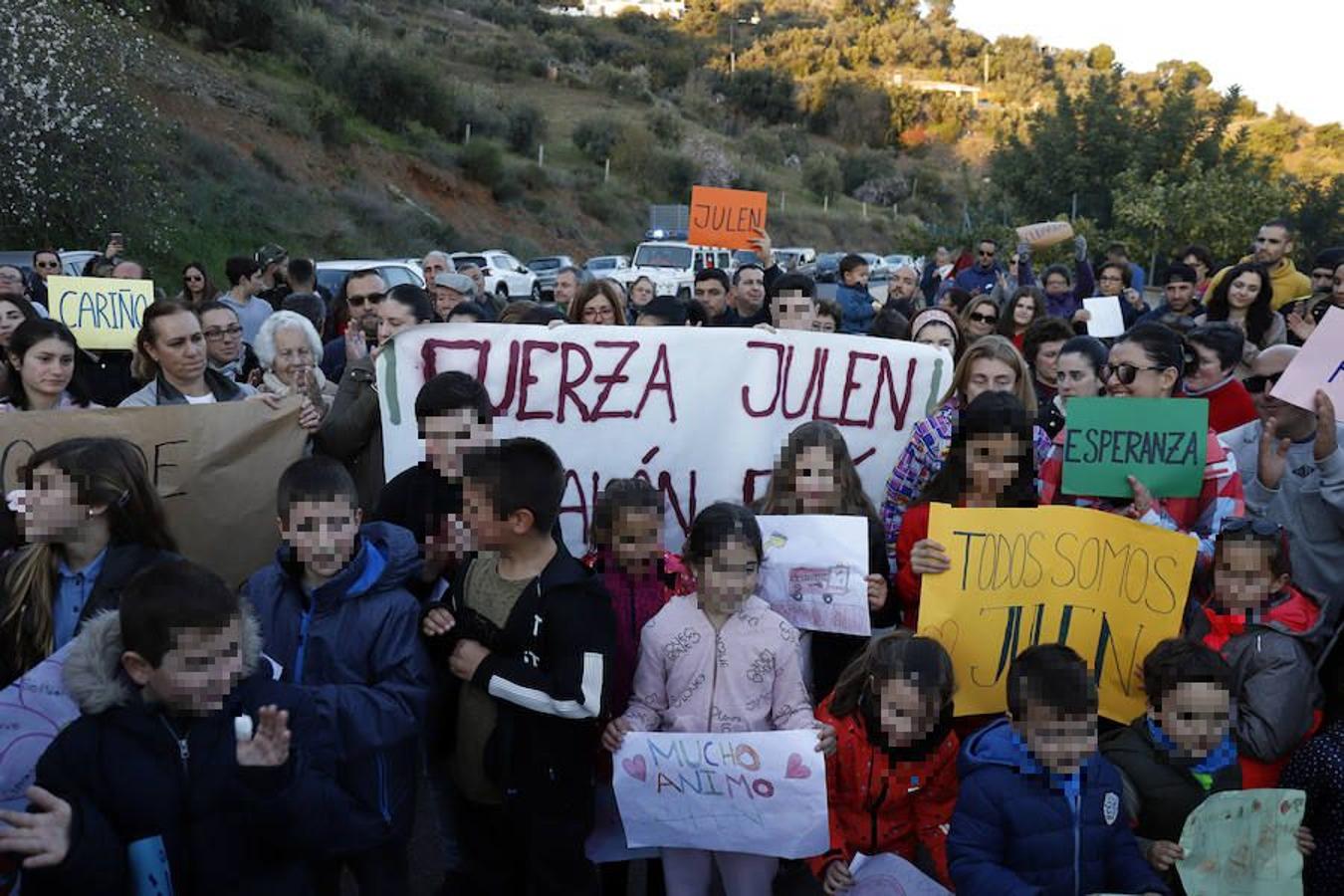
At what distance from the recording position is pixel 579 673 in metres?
3.24

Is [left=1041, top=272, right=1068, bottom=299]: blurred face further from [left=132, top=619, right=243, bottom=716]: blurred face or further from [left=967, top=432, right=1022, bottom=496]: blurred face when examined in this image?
[left=132, top=619, right=243, bottom=716]: blurred face

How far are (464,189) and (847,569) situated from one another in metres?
35.6

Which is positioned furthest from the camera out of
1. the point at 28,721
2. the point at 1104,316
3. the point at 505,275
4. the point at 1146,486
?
the point at 505,275

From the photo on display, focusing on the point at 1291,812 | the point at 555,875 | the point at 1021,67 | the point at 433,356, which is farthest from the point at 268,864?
the point at 1021,67

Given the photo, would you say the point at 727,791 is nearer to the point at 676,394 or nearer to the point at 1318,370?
the point at 676,394

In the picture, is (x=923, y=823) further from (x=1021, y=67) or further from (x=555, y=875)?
(x=1021, y=67)

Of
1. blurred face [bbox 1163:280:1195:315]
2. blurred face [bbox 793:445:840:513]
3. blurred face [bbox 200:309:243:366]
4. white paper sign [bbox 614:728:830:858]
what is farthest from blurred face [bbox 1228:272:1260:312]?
blurred face [bbox 200:309:243:366]

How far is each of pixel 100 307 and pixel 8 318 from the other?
886mm

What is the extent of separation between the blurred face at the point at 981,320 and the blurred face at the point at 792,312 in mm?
1810

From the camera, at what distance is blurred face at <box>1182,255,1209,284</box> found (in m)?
10.2

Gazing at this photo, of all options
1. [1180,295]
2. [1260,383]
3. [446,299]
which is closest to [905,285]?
[1180,295]

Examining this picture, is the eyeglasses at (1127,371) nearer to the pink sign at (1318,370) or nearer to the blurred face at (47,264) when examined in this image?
the pink sign at (1318,370)

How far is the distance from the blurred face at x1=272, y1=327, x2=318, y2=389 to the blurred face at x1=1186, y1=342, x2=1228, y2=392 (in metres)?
3.78

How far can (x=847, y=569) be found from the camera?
3914mm
